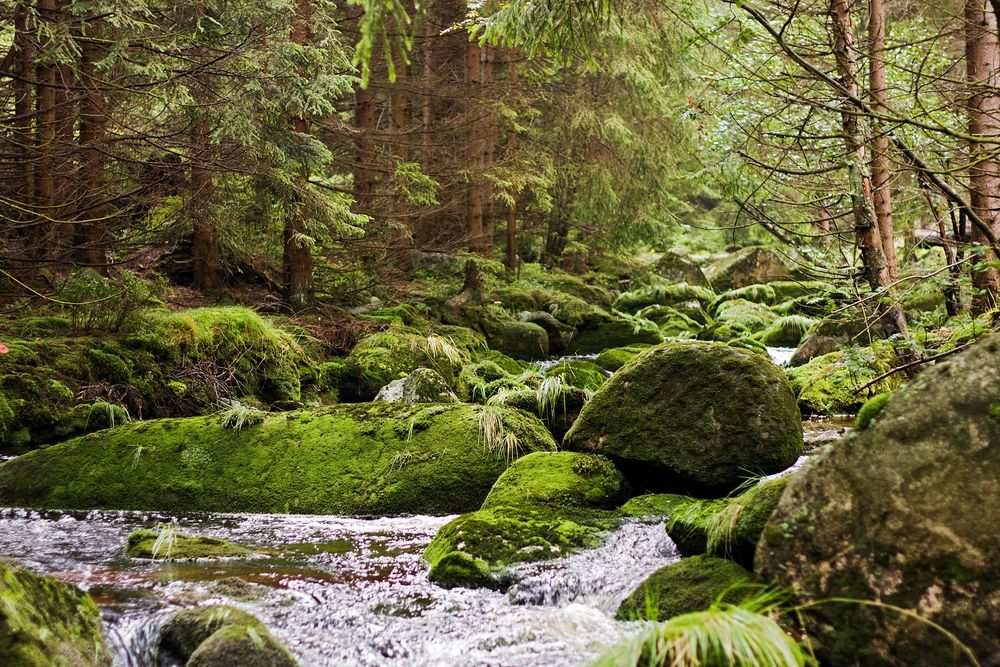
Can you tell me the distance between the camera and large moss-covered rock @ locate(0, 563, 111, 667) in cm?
288

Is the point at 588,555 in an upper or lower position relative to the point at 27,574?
lower

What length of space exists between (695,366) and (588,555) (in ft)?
6.15

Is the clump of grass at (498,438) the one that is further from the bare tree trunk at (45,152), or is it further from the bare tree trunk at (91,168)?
the bare tree trunk at (45,152)

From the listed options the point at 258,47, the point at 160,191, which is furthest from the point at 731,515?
the point at 258,47

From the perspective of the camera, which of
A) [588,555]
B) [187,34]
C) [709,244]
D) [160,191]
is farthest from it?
[709,244]

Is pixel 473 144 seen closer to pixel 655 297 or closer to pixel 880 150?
pixel 655 297

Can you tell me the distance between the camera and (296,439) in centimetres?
692

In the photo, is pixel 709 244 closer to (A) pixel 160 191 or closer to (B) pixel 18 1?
(A) pixel 160 191

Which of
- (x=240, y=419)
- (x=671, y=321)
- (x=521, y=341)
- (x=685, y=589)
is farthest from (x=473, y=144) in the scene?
(x=685, y=589)

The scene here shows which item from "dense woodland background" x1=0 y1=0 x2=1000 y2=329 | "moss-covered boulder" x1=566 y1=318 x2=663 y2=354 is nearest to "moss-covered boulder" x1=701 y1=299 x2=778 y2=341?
"moss-covered boulder" x1=566 y1=318 x2=663 y2=354

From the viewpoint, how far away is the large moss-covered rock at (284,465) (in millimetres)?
6383

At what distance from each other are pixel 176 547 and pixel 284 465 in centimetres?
172

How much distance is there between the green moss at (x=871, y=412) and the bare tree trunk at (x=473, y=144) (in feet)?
37.4

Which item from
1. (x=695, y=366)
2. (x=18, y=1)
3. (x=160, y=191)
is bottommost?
(x=695, y=366)
